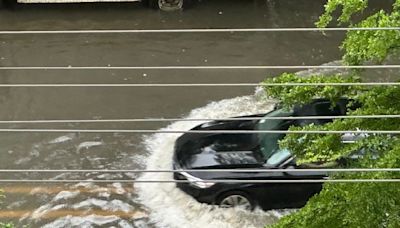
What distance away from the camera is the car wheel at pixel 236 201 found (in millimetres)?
8820

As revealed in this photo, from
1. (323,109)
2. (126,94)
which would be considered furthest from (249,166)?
(126,94)

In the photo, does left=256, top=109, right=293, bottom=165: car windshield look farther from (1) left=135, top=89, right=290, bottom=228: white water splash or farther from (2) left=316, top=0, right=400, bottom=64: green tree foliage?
(2) left=316, top=0, right=400, bottom=64: green tree foliage

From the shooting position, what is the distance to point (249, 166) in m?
8.77

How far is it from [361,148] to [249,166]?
12.2 feet

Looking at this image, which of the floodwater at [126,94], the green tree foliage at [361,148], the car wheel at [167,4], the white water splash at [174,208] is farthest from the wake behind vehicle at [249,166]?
the car wheel at [167,4]

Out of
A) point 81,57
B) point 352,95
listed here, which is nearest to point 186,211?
point 352,95

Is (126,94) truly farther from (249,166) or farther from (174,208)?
(249,166)

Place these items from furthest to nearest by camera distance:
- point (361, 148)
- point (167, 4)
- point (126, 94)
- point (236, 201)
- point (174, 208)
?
point (167, 4), point (126, 94), point (174, 208), point (236, 201), point (361, 148)

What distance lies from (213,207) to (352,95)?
151 inches

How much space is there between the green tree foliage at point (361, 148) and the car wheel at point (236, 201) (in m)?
3.02

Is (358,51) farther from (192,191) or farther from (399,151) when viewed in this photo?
(192,191)

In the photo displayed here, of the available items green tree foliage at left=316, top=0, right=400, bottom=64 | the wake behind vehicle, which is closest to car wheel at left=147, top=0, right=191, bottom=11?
the wake behind vehicle

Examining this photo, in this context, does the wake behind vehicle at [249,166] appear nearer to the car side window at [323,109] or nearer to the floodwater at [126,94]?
the car side window at [323,109]

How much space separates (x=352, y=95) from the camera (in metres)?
5.63
